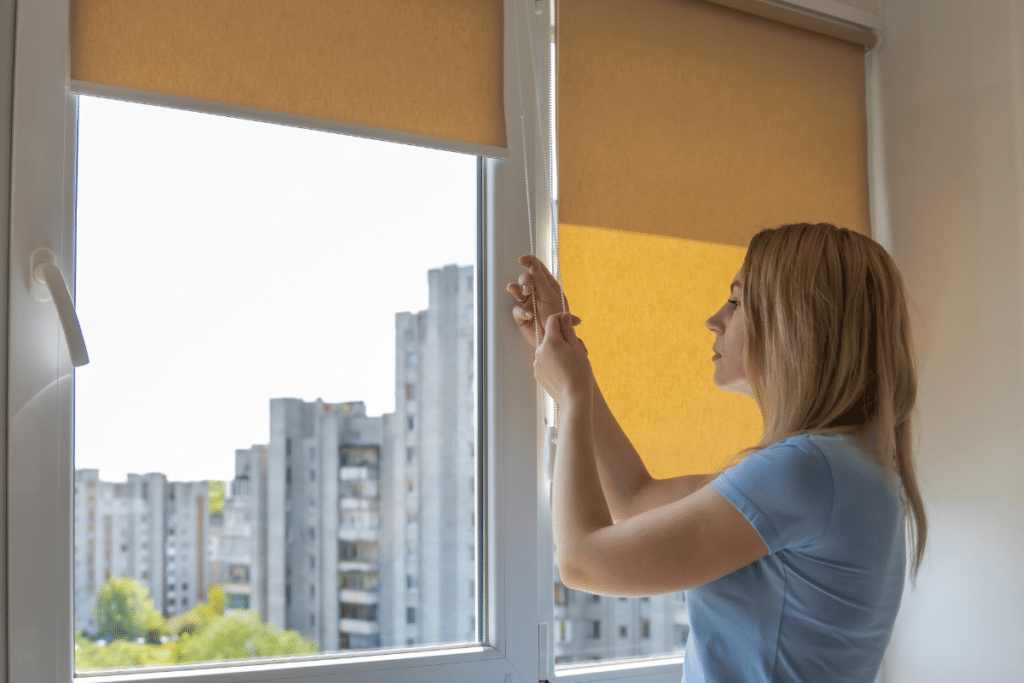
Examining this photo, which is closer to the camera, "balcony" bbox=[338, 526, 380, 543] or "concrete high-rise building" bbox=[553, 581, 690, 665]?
"balcony" bbox=[338, 526, 380, 543]

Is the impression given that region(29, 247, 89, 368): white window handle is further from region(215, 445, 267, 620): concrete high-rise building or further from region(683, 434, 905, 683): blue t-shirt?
region(683, 434, 905, 683): blue t-shirt

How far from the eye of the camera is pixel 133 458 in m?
1.33

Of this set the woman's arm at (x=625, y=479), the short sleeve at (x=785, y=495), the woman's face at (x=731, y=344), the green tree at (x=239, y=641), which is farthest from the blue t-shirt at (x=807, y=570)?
the green tree at (x=239, y=641)

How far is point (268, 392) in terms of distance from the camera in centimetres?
144

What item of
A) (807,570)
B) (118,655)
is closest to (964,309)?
(807,570)

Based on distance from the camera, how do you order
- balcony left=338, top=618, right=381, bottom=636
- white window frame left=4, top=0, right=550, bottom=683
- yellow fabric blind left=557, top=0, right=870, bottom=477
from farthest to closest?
yellow fabric blind left=557, top=0, right=870, bottom=477 < balcony left=338, top=618, right=381, bottom=636 < white window frame left=4, top=0, right=550, bottom=683

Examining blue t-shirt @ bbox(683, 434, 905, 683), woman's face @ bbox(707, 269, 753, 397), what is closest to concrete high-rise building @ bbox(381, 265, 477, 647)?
woman's face @ bbox(707, 269, 753, 397)

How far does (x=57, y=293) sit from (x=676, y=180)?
1175mm

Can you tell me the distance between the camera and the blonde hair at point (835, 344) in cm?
110

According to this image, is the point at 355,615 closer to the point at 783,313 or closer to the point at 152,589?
the point at 152,589

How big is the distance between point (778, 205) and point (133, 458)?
141cm

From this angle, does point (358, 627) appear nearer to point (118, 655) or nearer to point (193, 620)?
point (193, 620)

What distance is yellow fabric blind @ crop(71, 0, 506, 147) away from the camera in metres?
1.29

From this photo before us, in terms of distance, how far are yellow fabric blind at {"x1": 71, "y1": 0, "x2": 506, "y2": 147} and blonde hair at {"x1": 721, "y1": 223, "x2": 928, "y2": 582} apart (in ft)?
2.14
